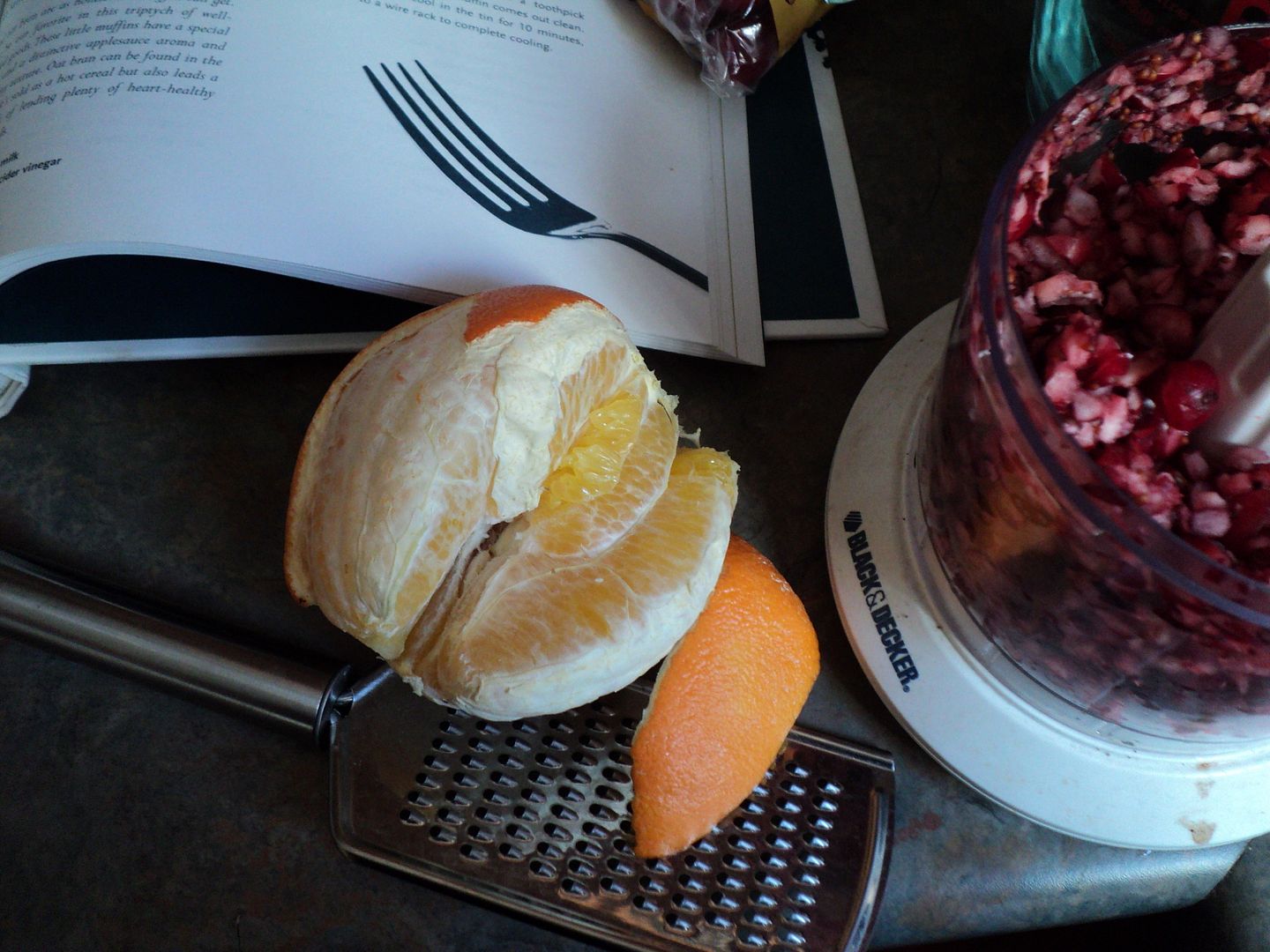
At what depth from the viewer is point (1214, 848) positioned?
1.31 ft

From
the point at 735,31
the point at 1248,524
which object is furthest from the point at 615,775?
the point at 735,31

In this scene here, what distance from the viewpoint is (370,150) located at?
18.0 inches

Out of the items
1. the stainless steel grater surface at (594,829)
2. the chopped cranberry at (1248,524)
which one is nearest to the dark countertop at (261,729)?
the stainless steel grater surface at (594,829)

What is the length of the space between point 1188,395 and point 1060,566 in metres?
0.07

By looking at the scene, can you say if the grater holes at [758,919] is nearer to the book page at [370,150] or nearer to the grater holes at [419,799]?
the grater holes at [419,799]

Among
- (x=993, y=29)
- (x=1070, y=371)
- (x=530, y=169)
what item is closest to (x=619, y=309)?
(x=530, y=169)

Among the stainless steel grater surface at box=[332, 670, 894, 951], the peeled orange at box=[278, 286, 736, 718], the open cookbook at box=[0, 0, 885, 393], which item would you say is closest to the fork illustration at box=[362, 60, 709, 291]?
the open cookbook at box=[0, 0, 885, 393]

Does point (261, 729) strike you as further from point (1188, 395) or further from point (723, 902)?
point (1188, 395)

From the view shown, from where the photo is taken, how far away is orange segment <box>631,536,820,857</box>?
0.34m

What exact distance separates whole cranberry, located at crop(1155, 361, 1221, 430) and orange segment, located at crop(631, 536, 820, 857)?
0.52 ft

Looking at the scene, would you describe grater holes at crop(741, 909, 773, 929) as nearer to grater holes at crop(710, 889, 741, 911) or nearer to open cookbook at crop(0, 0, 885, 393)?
grater holes at crop(710, 889, 741, 911)

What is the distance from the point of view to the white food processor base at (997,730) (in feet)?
1.22

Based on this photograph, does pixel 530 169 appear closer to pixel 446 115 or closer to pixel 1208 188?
pixel 446 115

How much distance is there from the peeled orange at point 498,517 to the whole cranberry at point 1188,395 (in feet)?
0.52
